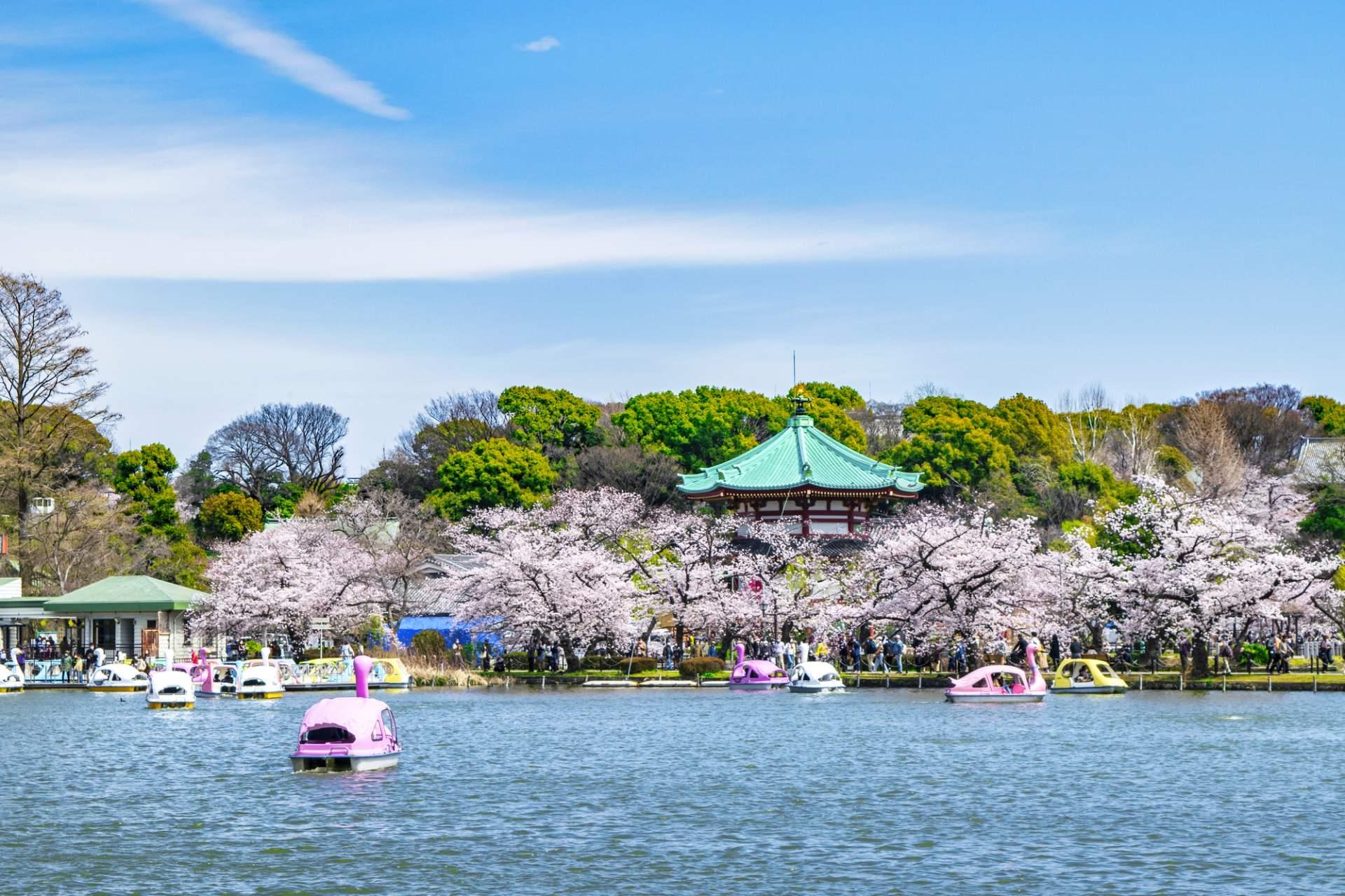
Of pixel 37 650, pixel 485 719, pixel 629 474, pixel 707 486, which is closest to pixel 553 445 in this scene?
pixel 629 474

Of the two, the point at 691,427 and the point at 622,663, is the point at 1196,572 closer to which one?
the point at 622,663

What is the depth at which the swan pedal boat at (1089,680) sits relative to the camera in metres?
61.1

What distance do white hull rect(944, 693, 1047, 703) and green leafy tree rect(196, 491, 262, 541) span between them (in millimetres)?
67999

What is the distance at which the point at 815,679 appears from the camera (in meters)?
64.1

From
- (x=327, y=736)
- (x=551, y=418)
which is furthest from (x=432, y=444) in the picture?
(x=327, y=736)

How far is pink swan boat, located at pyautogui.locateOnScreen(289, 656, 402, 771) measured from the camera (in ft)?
125

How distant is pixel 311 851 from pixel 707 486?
2808 inches

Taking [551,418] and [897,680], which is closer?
[897,680]

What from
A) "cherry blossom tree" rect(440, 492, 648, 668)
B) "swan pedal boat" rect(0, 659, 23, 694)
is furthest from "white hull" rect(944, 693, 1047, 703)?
"swan pedal boat" rect(0, 659, 23, 694)

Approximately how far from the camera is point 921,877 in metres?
25.5

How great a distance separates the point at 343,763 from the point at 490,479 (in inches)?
2682

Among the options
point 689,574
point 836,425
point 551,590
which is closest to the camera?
point 551,590

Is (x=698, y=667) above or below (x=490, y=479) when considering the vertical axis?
below

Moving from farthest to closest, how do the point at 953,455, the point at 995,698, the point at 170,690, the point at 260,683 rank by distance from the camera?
the point at 953,455 < the point at 260,683 < the point at 170,690 < the point at 995,698
